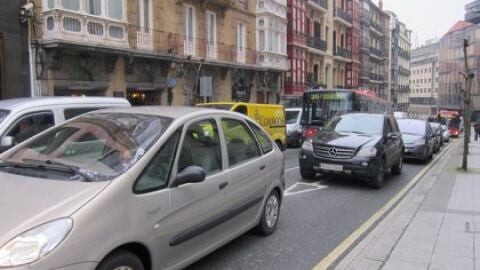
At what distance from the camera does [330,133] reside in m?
10.6

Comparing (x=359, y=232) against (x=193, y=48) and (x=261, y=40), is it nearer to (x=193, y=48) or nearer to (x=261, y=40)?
(x=193, y=48)

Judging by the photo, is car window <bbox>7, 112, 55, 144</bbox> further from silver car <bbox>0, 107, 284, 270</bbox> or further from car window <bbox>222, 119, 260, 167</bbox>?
car window <bbox>222, 119, 260, 167</bbox>

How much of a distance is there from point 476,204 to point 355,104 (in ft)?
40.8

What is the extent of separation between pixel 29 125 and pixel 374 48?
224ft

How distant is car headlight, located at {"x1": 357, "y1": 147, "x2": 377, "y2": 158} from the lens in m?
9.49

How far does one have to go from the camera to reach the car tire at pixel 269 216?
5750 millimetres

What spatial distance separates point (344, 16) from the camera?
51.7m

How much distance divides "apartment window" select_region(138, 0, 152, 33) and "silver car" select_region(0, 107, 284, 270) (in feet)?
55.2

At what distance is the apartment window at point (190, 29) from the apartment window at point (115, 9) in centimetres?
469

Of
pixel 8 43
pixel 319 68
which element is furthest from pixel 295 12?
pixel 8 43

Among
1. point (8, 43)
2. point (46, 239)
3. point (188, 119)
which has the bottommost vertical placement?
point (46, 239)

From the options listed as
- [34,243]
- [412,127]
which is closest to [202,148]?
[34,243]

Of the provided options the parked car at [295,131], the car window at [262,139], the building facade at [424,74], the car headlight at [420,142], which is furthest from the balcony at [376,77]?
the car window at [262,139]

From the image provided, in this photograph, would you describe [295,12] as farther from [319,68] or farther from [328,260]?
[328,260]
